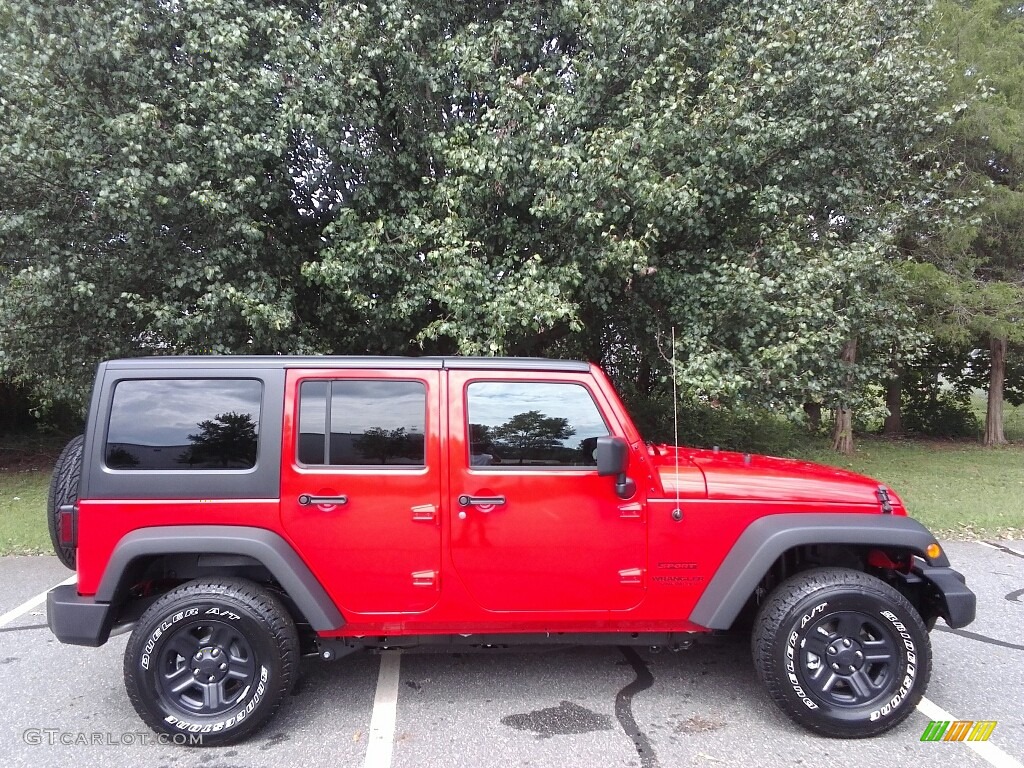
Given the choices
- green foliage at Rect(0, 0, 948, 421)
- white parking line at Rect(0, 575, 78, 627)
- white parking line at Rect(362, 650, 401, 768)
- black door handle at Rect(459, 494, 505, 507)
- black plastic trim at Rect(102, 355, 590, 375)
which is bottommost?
white parking line at Rect(362, 650, 401, 768)

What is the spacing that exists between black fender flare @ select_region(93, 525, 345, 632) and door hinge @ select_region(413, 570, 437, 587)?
1.42ft

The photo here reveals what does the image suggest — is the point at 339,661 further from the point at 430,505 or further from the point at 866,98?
the point at 866,98

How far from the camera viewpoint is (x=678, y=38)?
645 centimetres

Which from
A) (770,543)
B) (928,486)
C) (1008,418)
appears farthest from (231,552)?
(1008,418)

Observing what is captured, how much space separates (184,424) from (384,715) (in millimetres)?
1783

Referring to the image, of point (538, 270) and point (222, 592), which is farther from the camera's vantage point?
point (538, 270)

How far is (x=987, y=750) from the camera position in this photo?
3.00 m

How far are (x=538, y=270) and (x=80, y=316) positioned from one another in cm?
535

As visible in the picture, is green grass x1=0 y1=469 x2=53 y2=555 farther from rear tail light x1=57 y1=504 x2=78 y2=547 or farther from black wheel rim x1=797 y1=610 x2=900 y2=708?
black wheel rim x1=797 y1=610 x2=900 y2=708

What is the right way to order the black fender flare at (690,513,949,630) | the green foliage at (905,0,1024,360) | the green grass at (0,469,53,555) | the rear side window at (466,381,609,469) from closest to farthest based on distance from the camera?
the black fender flare at (690,513,949,630), the rear side window at (466,381,609,469), the green grass at (0,469,53,555), the green foliage at (905,0,1024,360)

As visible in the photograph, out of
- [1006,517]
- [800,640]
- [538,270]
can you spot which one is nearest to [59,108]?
[538,270]

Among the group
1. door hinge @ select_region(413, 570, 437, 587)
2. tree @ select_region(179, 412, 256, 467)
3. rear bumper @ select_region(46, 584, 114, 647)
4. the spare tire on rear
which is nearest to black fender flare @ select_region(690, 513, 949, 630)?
door hinge @ select_region(413, 570, 437, 587)

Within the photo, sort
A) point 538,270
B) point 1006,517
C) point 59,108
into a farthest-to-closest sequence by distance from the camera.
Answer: point 1006,517, point 538,270, point 59,108

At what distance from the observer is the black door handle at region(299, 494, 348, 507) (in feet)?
10.3
